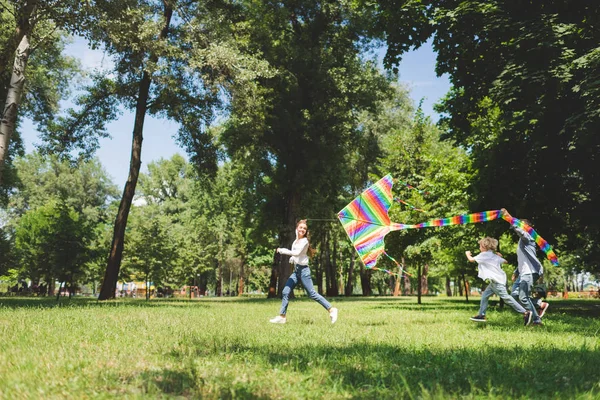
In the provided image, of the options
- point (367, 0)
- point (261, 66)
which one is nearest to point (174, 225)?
point (261, 66)

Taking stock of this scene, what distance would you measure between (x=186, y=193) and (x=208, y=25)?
164 feet

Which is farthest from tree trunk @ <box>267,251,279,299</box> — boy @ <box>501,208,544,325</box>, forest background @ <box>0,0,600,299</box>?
boy @ <box>501,208,544,325</box>

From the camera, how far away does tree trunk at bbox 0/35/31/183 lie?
545 inches

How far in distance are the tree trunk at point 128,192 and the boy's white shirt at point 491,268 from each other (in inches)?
668

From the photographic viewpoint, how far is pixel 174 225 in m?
63.7

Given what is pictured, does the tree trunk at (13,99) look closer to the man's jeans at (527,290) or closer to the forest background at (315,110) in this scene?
the forest background at (315,110)

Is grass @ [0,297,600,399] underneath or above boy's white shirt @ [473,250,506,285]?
underneath

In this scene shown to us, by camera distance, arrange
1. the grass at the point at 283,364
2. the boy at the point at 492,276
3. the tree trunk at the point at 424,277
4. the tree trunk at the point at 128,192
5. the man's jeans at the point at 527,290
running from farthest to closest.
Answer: the tree trunk at the point at 424,277
the tree trunk at the point at 128,192
the man's jeans at the point at 527,290
the boy at the point at 492,276
the grass at the point at 283,364

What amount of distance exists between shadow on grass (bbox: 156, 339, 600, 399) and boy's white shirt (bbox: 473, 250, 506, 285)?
373cm

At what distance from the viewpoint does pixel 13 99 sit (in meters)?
14.0

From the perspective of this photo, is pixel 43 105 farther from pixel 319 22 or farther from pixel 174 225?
pixel 174 225

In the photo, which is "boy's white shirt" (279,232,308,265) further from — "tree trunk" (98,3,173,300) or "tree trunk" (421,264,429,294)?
"tree trunk" (421,264,429,294)

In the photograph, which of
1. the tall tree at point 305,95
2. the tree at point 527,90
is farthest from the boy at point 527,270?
the tall tree at point 305,95

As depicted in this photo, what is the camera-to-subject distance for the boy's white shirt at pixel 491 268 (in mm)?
10656
